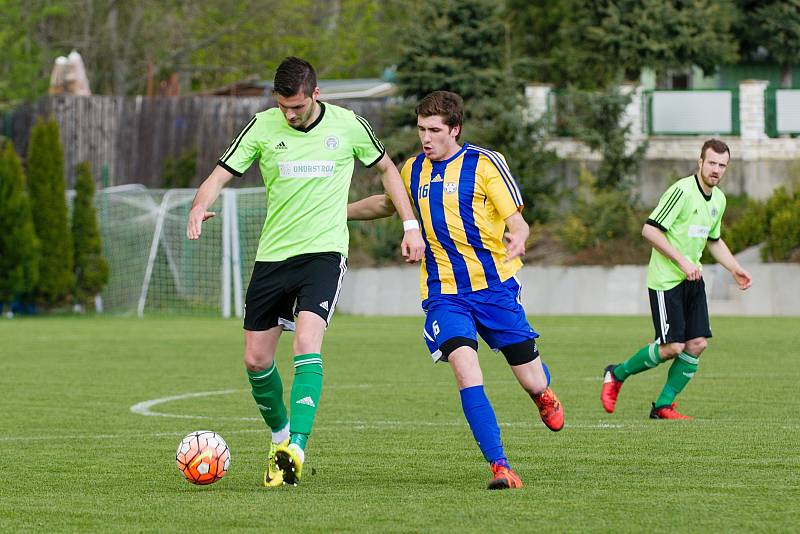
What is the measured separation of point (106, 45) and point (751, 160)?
23.1 metres

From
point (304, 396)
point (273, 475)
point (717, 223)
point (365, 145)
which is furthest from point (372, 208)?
point (717, 223)

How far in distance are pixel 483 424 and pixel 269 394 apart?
4.55 feet

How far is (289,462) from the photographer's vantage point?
285 inches

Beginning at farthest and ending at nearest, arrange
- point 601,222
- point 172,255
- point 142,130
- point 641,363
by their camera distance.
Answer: point 142,130
point 172,255
point 601,222
point 641,363

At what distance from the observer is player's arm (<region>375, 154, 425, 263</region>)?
24.7 feet

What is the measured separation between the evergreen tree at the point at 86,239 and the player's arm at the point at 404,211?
21794 mm

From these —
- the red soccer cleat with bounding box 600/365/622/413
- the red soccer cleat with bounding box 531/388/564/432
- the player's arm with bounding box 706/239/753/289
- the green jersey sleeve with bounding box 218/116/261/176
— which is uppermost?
the green jersey sleeve with bounding box 218/116/261/176

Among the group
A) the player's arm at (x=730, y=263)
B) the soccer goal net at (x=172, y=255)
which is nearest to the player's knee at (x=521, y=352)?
the player's arm at (x=730, y=263)

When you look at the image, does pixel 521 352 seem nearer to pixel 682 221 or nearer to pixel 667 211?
pixel 667 211

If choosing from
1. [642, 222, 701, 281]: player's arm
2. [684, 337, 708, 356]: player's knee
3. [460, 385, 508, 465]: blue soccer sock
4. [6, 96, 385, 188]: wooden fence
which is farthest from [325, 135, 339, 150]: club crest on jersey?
[6, 96, 385, 188]: wooden fence

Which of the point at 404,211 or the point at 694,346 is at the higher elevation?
the point at 404,211

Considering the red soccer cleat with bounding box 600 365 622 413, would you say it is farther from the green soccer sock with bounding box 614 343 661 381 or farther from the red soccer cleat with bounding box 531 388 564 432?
the red soccer cleat with bounding box 531 388 564 432

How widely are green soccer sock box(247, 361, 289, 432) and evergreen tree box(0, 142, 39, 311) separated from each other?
2077 cm

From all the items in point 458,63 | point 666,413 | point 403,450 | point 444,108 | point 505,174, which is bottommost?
point 666,413
